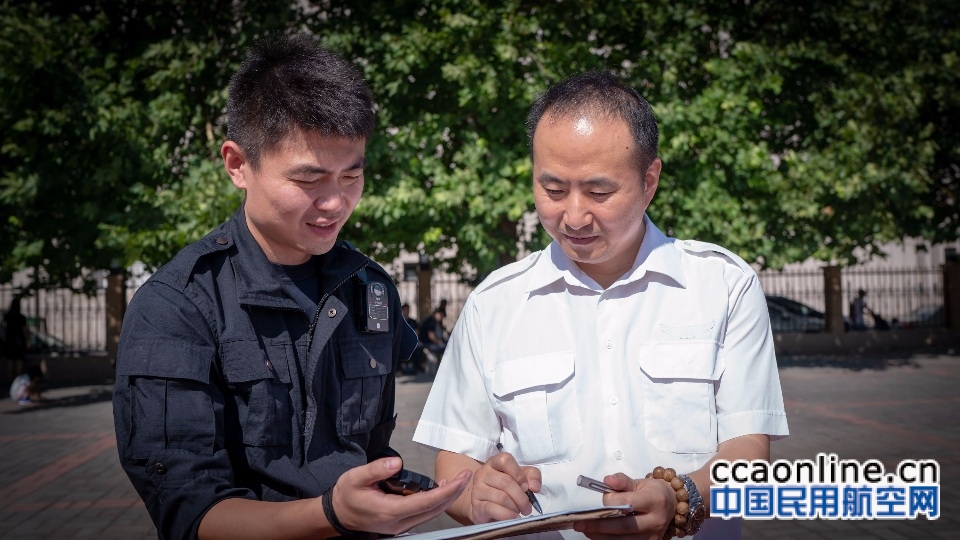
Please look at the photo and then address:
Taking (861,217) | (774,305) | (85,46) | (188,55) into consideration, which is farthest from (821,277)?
(85,46)

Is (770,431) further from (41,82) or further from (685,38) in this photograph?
(41,82)

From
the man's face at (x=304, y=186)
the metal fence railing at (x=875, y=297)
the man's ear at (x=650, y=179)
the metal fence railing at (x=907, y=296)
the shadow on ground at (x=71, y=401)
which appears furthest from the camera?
the metal fence railing at (x=907, y=296)

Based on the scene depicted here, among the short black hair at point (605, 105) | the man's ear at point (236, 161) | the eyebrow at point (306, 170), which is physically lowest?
the eyebrow at point (306, 170)

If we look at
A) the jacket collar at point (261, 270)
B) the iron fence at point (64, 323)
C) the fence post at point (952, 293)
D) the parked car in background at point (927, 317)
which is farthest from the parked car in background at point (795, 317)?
the jacket collar at point (261, 270)

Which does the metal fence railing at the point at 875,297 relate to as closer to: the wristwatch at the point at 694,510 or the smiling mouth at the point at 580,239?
the smiling mouth at the point at 580,239

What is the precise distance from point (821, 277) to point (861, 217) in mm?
8057

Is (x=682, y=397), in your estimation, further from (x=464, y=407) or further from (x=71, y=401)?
(x=71, y=401)

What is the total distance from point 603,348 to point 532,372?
0.67 ft

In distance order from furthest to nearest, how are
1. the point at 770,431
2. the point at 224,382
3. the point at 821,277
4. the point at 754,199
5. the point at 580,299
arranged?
the point at 821,277, the point at 754,199, the point at 580,299, the point at 770,431, the point at 224,382

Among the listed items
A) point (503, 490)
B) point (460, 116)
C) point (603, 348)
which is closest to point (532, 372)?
point (603, 348)

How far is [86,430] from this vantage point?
39.0ft

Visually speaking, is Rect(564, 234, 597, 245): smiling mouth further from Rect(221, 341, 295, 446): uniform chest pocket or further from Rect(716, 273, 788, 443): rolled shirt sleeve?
Rect(221, 341, 295, 446): uniform chest pocket

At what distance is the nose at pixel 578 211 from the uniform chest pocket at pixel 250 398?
0.82 metres

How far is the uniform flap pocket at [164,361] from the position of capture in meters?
1.87
